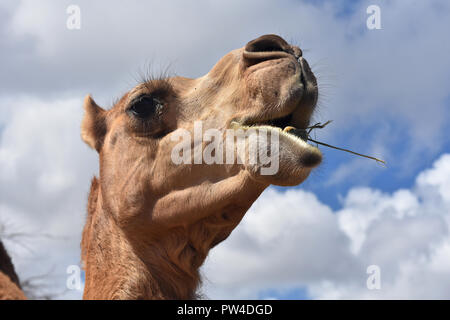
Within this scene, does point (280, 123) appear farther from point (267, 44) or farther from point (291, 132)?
point (267, 44)

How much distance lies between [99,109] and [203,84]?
134cm

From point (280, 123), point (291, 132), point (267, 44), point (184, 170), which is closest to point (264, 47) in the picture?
point (267, 44)

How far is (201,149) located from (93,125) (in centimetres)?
149

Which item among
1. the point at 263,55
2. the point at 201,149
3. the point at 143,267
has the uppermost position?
the point at 263,55

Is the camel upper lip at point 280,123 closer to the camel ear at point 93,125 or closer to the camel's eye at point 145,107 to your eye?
the camel's eye at point 145,107

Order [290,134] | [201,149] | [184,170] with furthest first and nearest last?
1. [184,170]
2. [201,149]
3. [290,134]

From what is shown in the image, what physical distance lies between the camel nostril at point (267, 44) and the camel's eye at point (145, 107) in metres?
1.09

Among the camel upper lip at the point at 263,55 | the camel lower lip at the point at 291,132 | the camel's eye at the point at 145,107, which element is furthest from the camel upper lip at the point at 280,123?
the camel's eye at the point at 145,107

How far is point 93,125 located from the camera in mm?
5609

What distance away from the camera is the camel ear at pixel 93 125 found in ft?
18.2

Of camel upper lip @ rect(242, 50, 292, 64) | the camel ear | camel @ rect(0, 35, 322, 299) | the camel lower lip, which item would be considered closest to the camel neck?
camel @ rect(0, 35, 322, 299)

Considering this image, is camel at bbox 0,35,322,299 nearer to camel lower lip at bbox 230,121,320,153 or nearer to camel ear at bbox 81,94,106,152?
camel lower lip at bbox 230,121,320,153

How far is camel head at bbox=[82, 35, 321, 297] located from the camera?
4.20 m

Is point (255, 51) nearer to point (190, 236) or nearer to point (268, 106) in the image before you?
point (268, 106)
